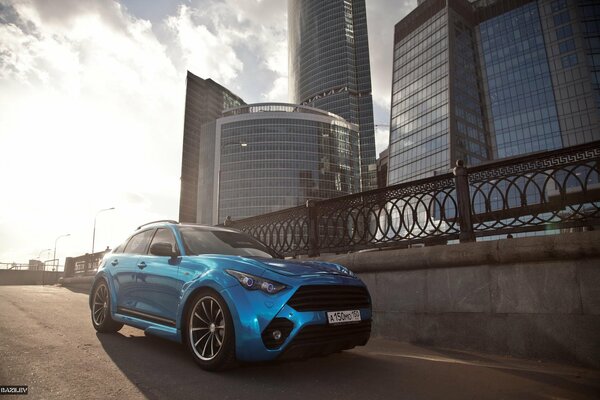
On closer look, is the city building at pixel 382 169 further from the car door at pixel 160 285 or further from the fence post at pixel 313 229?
the car door at pixel 160 285

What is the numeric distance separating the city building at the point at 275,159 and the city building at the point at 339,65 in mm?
53667

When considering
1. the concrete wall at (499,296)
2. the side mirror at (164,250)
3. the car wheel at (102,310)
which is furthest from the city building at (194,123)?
the side mirror at (164,250)

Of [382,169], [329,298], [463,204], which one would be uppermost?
[382,169]

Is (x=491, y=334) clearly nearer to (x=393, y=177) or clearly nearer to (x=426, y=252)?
(x=426, y=252)

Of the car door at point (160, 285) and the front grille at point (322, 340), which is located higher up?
the car door at point (160, 285)

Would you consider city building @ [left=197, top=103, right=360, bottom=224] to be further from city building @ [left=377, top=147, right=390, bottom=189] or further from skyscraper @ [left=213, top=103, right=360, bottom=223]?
city building @ [left=377, top=147, right=390, bottom=189]

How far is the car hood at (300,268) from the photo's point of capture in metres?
3.50

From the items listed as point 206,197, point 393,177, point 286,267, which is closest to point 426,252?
point 286,267

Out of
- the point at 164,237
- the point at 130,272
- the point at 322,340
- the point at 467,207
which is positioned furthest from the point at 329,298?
the point at 467,207

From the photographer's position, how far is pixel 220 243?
460cm

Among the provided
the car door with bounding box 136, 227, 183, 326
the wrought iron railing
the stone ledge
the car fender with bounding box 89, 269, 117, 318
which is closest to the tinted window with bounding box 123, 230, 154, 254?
the car door with bounding box 136, 227, 183, 326

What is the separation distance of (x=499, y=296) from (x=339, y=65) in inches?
6790

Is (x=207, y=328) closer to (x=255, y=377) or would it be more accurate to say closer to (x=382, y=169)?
(x=255, y=377)

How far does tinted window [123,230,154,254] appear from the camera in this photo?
5.23 meters
